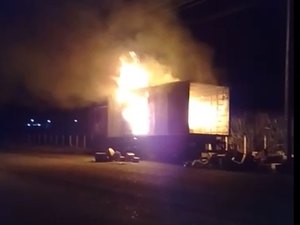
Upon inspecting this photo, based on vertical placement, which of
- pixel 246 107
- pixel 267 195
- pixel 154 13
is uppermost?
pixel 154 13

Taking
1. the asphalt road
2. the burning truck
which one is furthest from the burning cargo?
the asphalt road

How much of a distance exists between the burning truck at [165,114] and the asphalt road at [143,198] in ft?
15.9

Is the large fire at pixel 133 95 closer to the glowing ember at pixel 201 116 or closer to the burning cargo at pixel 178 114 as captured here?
the burning cargo at pixel 178 114

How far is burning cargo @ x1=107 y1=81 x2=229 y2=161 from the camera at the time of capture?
18781 millimetres

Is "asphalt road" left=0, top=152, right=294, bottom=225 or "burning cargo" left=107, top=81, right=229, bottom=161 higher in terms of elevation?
"burning cargo" left=107, top=81, right=229, bottom=161

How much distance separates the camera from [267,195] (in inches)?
398

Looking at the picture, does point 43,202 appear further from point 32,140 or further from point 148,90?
point 32,140

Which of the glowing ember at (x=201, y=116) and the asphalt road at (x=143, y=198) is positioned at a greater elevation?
the glowing ember at (x=201, y=116)

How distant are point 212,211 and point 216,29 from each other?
18754 mm

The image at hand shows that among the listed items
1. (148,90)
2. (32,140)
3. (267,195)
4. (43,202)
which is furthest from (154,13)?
(32,140)

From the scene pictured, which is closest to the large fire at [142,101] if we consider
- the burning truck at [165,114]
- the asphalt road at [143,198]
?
the burning truck at [165,114]

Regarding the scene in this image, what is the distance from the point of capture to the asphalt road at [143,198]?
7.11 metres

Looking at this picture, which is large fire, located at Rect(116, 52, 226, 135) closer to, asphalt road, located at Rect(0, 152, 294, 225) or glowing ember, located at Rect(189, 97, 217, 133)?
glowing ember, located at Rect(189, 97, 217, 133)

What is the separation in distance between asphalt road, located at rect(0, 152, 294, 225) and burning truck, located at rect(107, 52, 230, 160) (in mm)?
4842
